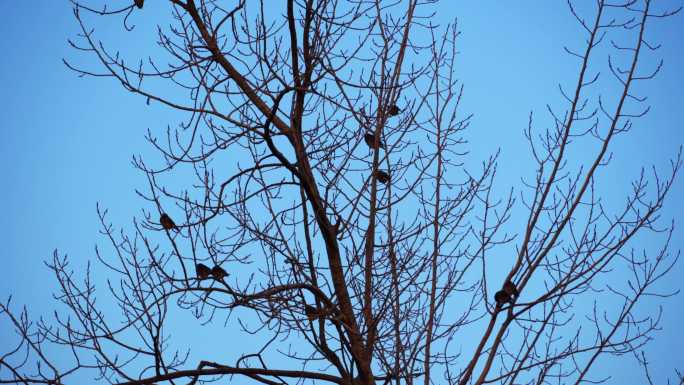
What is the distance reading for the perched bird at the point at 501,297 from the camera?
11.1 ft

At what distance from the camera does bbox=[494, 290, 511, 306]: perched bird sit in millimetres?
3398

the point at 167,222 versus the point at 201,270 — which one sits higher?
the point at 167,222

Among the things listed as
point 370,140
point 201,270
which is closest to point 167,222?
point 201,270

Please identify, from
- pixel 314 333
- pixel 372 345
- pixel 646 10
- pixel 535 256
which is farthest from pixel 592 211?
pixel 314 333

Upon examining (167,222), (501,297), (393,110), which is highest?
(393,110)

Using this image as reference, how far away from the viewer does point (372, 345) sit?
3.42 m

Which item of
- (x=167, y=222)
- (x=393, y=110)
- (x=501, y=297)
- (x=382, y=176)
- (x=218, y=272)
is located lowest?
(x=501, y=297)

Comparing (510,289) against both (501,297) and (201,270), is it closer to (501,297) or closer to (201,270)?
(501,297)

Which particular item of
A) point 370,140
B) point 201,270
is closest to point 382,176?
point 370,140

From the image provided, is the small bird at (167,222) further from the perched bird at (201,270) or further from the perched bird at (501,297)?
the perched bird at (501,297)

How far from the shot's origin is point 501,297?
341cm

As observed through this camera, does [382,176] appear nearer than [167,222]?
No

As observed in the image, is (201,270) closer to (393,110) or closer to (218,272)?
(218,272)

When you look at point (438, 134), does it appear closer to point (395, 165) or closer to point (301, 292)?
point (395, 165)
